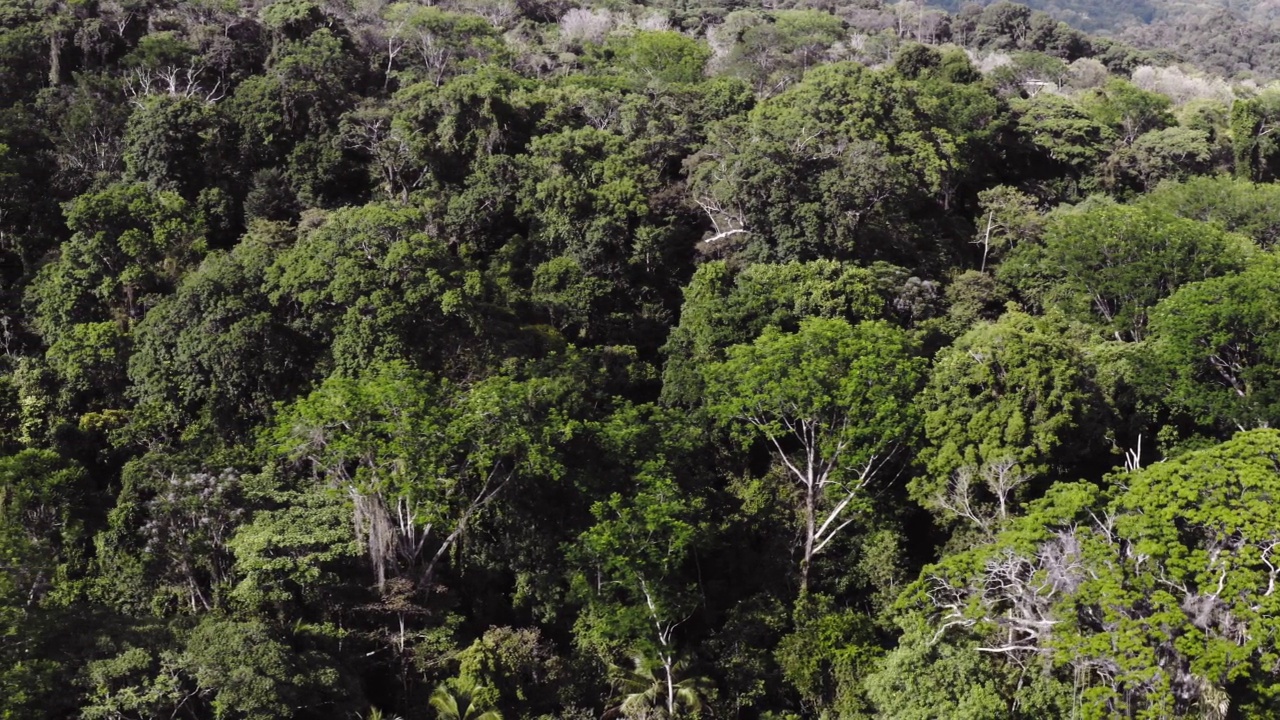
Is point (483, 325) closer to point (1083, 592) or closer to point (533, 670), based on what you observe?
point (533, 670)

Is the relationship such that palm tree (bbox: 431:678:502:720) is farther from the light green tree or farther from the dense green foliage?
the light green tree

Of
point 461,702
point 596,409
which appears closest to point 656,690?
Result: point 461,702

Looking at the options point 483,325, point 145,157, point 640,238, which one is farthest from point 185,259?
point 640,238

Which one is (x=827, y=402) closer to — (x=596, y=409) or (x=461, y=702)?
(x=596, y=409)

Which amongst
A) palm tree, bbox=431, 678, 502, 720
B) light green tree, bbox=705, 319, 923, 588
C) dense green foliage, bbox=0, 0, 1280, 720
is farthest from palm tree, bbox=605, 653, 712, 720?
light green tree, bbox=705, 319, 923, 588

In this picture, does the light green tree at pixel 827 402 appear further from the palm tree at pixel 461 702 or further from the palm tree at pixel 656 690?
the palm tree at pixel 461 702

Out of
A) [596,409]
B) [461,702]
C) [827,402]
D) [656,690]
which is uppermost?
[827,402]
